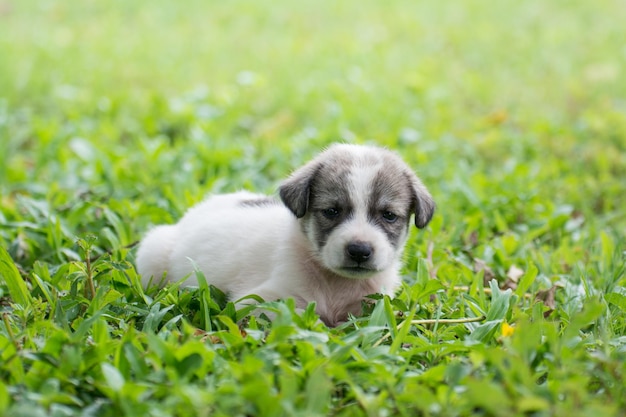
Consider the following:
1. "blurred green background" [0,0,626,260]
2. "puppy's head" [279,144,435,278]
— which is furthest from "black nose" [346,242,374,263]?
"blurred green background" [0,0,626,260]

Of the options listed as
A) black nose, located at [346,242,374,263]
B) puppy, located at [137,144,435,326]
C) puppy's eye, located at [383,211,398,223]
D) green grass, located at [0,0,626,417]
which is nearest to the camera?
green grass, located at [0,0,626,417]

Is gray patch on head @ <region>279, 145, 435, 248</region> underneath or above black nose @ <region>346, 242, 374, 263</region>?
above

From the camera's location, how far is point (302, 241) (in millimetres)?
4855

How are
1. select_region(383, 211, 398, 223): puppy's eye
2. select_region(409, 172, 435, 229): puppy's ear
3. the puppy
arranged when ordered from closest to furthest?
1. the puppy
2. select_region(383, 211, 398, 223): puppy's eye
3. select_region(409, 172, 435, 229): puppy's ear

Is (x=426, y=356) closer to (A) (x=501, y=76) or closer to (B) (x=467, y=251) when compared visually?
(B) (x=467, y=251)

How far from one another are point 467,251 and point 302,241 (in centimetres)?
167

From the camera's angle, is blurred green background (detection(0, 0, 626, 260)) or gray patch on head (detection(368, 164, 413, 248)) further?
blurred green background (detection(0, 0, 626, 260))

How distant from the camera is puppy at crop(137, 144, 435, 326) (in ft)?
15.1

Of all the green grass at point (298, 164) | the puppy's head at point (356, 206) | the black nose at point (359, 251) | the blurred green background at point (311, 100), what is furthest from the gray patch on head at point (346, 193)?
the blurred green background at point (311, 100)

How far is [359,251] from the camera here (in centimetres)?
446

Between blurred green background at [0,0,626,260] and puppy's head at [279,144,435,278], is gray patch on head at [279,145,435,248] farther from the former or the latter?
blurred green background at [0,0,626,260]

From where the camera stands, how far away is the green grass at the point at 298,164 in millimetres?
3514

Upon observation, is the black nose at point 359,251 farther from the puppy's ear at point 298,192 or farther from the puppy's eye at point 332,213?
the puppy's ear at point 298,192

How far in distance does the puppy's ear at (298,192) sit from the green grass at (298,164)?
2.24 ft
